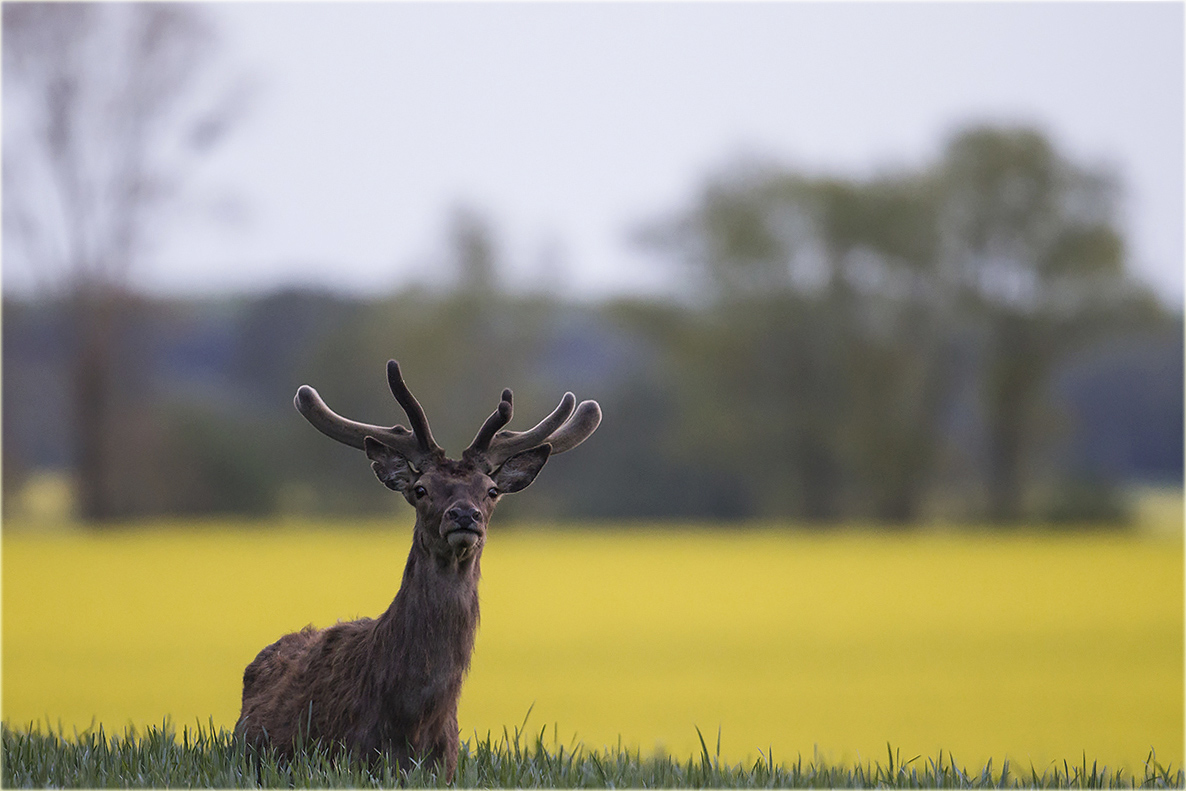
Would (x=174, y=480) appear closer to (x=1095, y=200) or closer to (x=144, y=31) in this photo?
(x=144, y=31)

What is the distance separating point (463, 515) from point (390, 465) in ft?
1.68

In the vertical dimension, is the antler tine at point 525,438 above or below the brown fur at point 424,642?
above

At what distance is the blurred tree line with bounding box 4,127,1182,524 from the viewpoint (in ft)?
99.7

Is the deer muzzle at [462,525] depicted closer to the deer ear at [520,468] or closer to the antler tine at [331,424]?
the deer ear at [520,468]

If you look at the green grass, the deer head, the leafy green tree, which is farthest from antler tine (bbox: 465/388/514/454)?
the leafy green tree

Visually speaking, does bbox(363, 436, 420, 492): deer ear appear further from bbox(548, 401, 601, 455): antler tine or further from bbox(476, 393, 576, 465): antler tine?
bbox(548, 401, 601, 455): antler tine

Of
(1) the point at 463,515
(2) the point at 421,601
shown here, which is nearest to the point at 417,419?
(1) the point at 463,515

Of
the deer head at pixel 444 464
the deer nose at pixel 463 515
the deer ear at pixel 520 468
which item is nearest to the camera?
the deer nose at pixel 463 515

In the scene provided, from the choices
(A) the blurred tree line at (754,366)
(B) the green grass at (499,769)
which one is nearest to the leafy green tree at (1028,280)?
(A) the blurred tree line at (754,366)

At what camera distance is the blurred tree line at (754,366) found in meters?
30.4

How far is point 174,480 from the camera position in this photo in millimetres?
31281

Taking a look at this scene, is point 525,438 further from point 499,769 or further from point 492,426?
point 499,769

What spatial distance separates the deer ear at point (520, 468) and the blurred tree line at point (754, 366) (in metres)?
23.7

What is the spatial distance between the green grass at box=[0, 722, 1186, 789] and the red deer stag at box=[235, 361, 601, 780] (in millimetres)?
141
